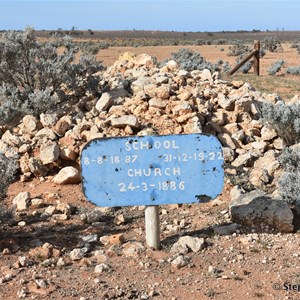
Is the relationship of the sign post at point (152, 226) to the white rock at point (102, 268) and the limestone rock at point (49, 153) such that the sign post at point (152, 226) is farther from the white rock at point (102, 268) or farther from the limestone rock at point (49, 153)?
the limestone rock at point (49, 153)

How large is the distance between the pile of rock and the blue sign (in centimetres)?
208

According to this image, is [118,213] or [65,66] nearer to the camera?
[118,213]

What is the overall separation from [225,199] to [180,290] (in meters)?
2.24

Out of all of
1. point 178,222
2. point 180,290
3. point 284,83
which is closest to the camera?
point 180,290

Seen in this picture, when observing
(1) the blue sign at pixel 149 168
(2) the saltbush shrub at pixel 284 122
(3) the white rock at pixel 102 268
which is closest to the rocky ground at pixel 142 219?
(3) the white rock at pixel 102 268

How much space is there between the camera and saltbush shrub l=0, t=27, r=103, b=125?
8.60 metres

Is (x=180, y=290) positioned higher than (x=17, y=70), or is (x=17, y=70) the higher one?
(x=17, y=70)

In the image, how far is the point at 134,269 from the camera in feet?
13.8

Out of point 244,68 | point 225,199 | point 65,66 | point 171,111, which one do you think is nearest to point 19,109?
point 65,66

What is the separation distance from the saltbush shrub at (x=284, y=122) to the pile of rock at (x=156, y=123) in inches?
5.7

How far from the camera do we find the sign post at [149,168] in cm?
438

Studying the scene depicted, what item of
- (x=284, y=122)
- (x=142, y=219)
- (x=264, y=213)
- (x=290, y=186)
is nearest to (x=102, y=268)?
(x=142, y=219)

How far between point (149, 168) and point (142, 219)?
116 cm

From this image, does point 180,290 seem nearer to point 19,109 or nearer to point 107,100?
point 107,100
